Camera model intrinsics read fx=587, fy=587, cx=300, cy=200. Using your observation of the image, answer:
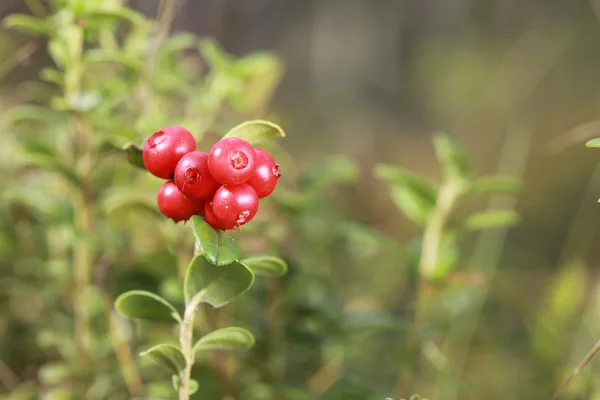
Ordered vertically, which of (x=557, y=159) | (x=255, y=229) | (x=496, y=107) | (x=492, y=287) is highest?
(x=496, y=107)

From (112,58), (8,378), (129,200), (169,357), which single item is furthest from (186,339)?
(8,378)

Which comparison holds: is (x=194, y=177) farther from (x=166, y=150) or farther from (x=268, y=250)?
(x=268, y=250)

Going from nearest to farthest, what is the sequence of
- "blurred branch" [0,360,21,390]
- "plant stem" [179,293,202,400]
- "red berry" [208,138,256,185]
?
"red berry" [208,138,256,185] < "plant stem" [179,293,202,400] < "blurred branch" [0,360,21,390]

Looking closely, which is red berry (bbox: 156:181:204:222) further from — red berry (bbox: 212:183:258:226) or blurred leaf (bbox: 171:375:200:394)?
blurred leaf (bbox: 171:375:200:394)

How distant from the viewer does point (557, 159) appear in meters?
→ 2.86

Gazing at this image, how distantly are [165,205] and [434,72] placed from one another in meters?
3.41

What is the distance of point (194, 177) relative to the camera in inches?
21.4

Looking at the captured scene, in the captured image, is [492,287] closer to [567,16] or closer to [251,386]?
[251,386]

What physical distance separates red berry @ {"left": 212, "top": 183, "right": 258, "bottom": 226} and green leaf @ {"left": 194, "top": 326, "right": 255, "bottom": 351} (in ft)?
0.54

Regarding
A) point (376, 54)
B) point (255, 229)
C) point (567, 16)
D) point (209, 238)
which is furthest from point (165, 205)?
point (376, 54)

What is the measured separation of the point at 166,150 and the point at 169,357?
0.23m

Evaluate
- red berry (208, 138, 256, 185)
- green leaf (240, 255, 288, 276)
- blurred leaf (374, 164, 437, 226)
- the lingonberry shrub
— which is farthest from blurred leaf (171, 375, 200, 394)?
blurred leaf (374, 164, 437, 226)

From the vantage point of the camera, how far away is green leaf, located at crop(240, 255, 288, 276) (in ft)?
2.05

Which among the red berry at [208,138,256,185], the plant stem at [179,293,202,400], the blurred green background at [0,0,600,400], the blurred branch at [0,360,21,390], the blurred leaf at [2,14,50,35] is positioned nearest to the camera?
the red berry at [208,138,256,185]
